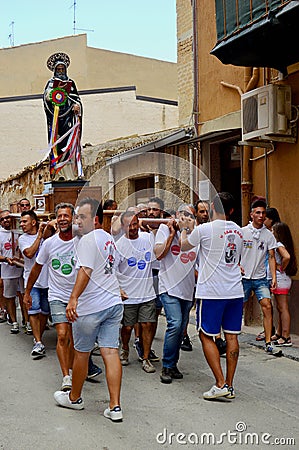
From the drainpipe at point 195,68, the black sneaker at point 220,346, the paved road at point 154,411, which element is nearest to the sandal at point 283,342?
the paved road at point 154,411

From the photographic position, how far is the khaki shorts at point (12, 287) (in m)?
9.31

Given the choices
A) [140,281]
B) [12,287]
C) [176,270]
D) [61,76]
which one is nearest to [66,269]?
[140,281]

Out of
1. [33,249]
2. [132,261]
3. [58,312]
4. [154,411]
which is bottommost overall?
[154,411]

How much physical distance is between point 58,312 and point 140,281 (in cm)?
103

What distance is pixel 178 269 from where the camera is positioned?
21.2 ft

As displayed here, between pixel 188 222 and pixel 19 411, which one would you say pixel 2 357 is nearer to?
pixel 19 411

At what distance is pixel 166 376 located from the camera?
6.25 meters

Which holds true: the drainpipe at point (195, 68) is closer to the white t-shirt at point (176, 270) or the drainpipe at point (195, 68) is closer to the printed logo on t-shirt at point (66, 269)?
the white t-shirt at point (176, 270)

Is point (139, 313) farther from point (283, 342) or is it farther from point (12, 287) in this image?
point (12, 287)

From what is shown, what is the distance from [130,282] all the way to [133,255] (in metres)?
0.29

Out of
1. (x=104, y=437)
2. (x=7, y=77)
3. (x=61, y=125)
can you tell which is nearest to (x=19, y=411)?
(x=104, y=437)

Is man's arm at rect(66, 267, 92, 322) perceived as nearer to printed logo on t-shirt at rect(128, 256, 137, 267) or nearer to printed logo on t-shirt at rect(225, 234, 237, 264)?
printed logo on t-shirt at rect(225, 234, 237, 264)

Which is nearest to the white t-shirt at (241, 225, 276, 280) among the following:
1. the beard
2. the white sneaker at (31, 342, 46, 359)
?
the white sneaker at (31, 342, 46, 359)

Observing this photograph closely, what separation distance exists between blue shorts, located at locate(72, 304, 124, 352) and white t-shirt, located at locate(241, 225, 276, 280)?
9.16ft
